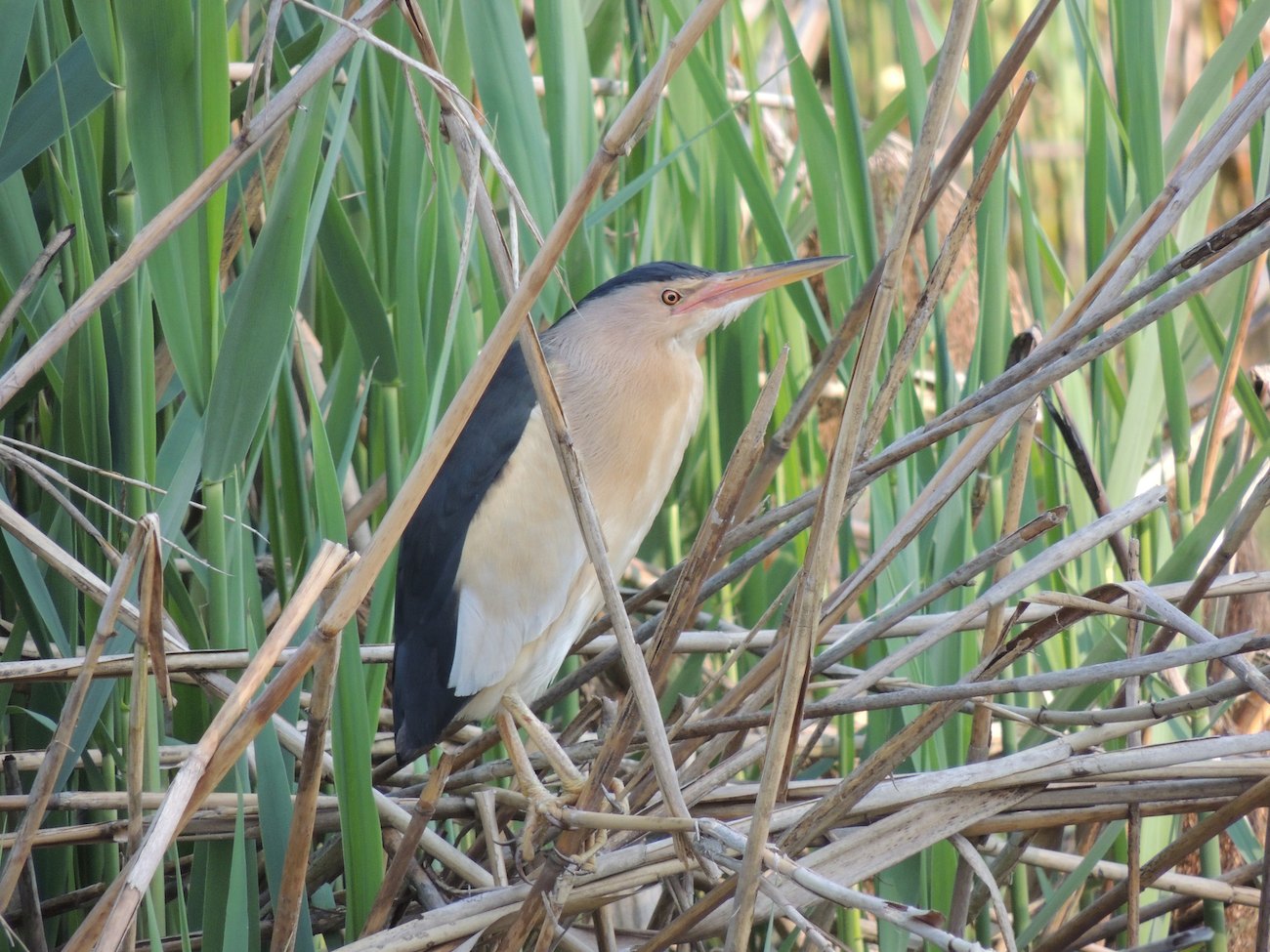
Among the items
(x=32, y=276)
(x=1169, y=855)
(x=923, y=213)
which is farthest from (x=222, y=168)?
(x=1169, y=855)

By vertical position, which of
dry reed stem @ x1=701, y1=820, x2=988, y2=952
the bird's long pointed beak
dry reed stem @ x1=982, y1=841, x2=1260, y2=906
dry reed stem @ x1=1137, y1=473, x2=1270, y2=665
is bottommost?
dry reed stem @ x1=982, y1=841, x2=1260, y2=906

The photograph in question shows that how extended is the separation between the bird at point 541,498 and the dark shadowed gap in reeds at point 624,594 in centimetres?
6

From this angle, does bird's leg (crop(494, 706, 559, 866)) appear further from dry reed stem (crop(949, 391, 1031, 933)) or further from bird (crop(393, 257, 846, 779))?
dry reed stem (crop(949, 391, 1031, 933))

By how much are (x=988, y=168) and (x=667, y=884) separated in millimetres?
739

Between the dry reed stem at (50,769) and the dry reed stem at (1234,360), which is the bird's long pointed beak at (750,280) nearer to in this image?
the dry reed stem at (1234,360)

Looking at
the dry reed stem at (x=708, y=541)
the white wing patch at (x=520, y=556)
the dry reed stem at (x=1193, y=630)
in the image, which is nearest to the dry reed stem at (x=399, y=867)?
the dry reed stem at (x=708, y=541)

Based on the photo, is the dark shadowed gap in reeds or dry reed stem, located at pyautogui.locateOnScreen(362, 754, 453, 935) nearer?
the dark shadowed gap in reeds

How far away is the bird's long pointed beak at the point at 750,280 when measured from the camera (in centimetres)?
132

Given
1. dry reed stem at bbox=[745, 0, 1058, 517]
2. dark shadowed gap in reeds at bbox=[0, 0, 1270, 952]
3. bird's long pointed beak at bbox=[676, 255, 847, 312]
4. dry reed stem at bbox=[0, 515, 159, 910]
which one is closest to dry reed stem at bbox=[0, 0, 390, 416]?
dark shadowed gap in reeds at bbox=[0, 0, 1270, 952]

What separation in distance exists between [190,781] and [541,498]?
0.76 metres

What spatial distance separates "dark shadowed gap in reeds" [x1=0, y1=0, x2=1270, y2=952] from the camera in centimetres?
98

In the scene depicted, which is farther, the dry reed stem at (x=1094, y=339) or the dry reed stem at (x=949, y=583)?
the dry reed stem at (x=949, y=583)

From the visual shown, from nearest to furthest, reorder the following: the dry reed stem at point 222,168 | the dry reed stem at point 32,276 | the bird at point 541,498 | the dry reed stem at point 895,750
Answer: the dry reed stem at point 222,168, the dry reed stem at point 895,750, the dry reed stem at point 32,276, the bird at point 541,498

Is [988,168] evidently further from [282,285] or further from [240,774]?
[240,774]
